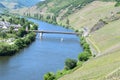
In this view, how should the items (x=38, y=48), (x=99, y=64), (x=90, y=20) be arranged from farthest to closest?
(x=90, y=20) < (x=38, y=48) < (x=99, y=64)

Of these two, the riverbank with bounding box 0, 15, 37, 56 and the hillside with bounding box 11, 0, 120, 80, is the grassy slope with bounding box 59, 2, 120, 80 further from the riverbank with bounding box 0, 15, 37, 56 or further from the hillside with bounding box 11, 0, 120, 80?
the riverbank with bounding box 0, 15, 37, 56

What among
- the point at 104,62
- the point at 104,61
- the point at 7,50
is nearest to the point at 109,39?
the point at 7,50

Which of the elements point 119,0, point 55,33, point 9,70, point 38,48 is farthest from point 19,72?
point 119,0

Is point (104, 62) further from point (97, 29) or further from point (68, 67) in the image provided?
point (97, 29)

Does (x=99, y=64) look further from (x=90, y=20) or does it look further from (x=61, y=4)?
(x=61, y=4)

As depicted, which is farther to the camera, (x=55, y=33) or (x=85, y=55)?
(x=55, y=33)

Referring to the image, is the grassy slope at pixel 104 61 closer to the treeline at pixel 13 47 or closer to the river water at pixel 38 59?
the river water at pixel 38 59

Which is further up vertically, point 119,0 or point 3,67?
point 119,0

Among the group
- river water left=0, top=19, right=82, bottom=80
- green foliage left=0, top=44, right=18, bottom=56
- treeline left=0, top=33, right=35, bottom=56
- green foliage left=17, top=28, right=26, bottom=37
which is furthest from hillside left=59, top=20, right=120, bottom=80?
green foliage left=17, top=28, right=26, bottom=37
